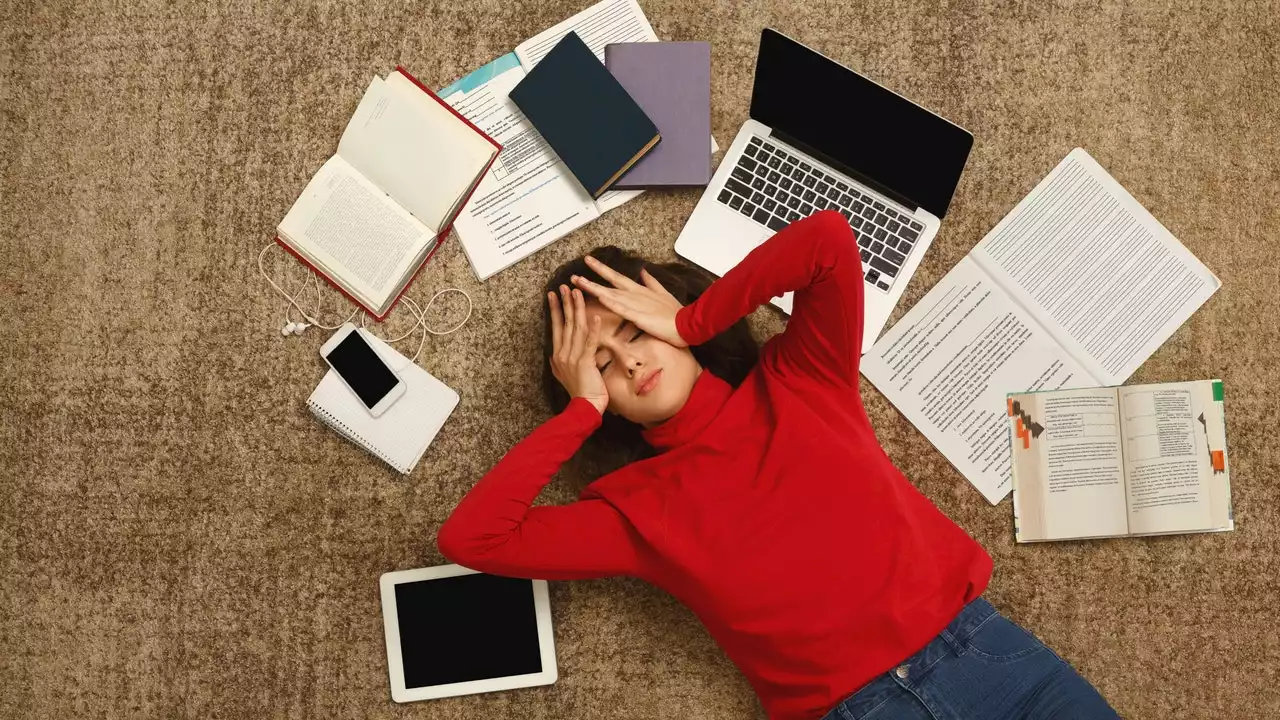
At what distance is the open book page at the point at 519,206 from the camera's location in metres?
1.45

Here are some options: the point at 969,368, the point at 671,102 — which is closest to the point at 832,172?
the point at 671,102

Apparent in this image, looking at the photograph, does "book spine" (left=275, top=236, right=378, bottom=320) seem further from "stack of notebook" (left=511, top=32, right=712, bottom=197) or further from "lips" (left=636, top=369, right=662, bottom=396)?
"lips" (left=636, top=369, right=662, bottom=396)

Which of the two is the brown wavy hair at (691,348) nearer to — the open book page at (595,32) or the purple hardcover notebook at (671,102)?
the purple hardcover notebook at (671,102)

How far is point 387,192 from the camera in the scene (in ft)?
4.74

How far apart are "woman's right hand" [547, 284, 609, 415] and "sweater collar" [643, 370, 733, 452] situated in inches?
3.8

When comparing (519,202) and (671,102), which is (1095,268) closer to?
(671,102)

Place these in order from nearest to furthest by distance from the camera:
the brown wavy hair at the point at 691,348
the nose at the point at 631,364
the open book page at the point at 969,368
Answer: the nose at the point at 631,364
the brown wavy hair at the point at 691,348
the open book page at the point at 969,368

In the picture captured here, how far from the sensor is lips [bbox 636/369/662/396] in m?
1.17

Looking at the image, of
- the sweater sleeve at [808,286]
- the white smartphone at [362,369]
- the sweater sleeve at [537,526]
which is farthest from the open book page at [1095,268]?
the white smartphone at [362,369]

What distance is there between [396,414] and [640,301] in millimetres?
479

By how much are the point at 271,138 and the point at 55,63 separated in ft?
1.34

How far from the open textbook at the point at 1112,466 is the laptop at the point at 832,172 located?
31cm

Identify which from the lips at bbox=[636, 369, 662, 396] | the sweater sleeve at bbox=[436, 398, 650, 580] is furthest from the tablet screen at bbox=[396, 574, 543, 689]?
the lips at bbox=[636, 369, 662, 396]

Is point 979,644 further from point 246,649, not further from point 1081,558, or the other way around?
point 246,649
